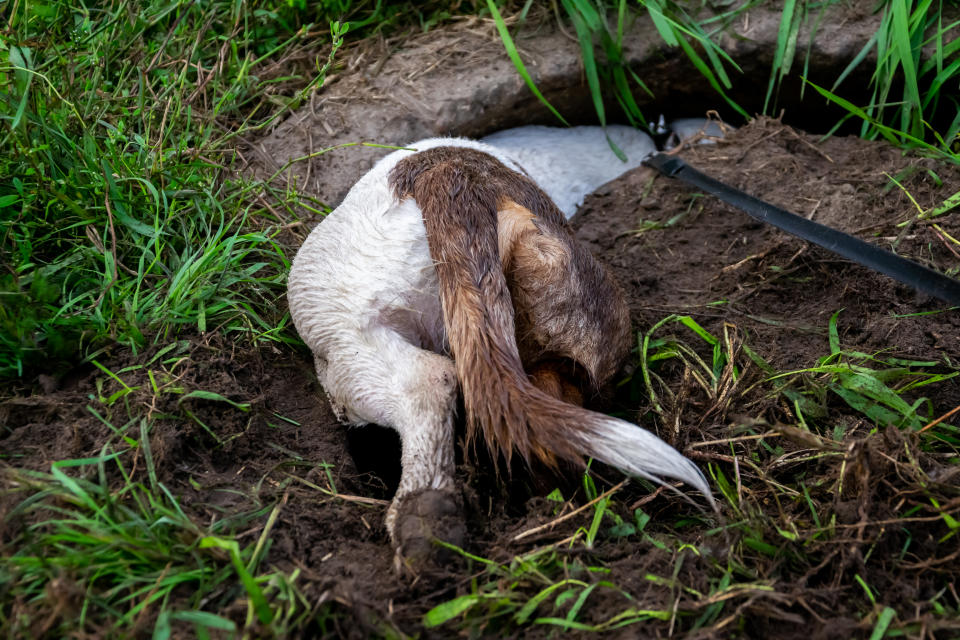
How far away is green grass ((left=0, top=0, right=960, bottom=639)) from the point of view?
1715 mm

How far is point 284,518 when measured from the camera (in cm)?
196

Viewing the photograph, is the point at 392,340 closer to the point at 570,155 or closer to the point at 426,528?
the point at 426,528

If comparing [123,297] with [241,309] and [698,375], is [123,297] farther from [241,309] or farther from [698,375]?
[698,375]

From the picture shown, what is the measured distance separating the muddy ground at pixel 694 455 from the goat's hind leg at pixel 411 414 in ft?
0.28

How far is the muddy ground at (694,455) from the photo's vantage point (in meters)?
1.79

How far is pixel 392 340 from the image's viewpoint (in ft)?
7.64

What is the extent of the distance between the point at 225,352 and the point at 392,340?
60cm

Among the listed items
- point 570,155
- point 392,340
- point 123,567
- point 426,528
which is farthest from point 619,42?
point 123,567

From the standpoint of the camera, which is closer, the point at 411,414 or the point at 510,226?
the point at 411,414

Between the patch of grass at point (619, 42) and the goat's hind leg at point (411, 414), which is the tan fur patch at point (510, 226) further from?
the patch of grass at point (619, 42)

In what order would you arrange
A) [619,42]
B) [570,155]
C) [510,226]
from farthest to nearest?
1. [570,155]
2. [619,42]
3. [510,226]

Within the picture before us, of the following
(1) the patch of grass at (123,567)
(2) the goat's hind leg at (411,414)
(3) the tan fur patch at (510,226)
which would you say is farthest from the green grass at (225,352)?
(3) the tan fur patch at (510,226)

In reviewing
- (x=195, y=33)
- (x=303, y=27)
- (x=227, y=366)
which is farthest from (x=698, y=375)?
(x=195, y=33)

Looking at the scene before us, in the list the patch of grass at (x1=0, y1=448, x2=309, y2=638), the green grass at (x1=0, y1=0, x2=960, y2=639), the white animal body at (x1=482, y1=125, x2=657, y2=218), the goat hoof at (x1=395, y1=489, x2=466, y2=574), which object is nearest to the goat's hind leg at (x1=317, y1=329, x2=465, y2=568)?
the goat hoof at (x1=395, y1=489, x2=466, y2=574)
